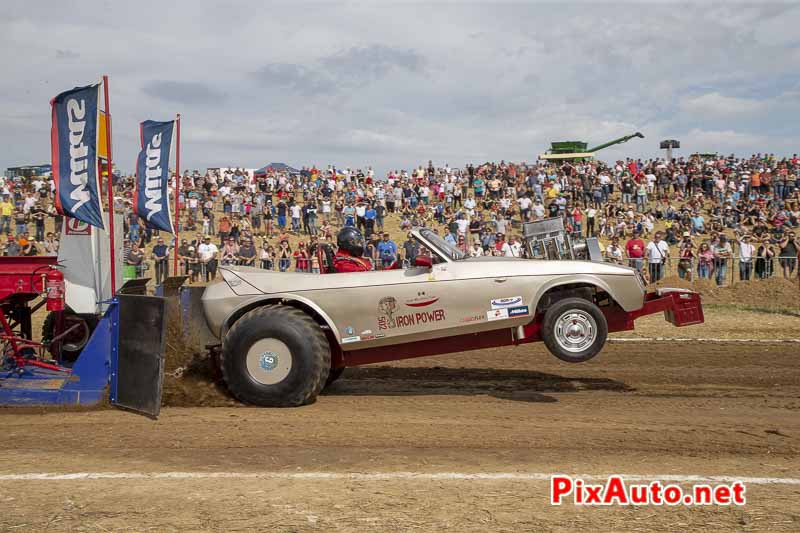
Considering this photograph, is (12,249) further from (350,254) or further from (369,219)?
(350,254)

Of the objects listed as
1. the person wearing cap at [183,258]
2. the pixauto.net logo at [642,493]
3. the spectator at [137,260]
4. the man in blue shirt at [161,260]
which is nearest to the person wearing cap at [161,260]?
the man in blue shirt at [161,260]

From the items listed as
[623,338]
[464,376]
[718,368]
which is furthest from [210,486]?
[623,338]

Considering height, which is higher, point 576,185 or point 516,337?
point 576,185

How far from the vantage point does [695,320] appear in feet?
25.1

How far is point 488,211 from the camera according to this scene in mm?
28078

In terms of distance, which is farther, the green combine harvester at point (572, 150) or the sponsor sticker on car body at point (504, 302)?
the green combine harvester at point (572, 150)

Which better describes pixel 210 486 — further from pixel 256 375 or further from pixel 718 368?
pixel 718 368

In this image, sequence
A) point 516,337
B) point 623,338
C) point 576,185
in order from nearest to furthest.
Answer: point 516,337
point 623,338
point 576,185

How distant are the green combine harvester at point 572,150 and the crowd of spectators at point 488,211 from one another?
4.63 metres

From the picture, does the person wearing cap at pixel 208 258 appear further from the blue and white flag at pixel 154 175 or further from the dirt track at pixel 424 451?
the dirt track at pixel 424 451

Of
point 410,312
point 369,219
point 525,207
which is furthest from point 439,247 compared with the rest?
point 525,207

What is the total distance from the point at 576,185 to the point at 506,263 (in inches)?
860

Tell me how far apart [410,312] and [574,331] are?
1.62 m

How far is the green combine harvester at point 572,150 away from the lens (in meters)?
37.3
